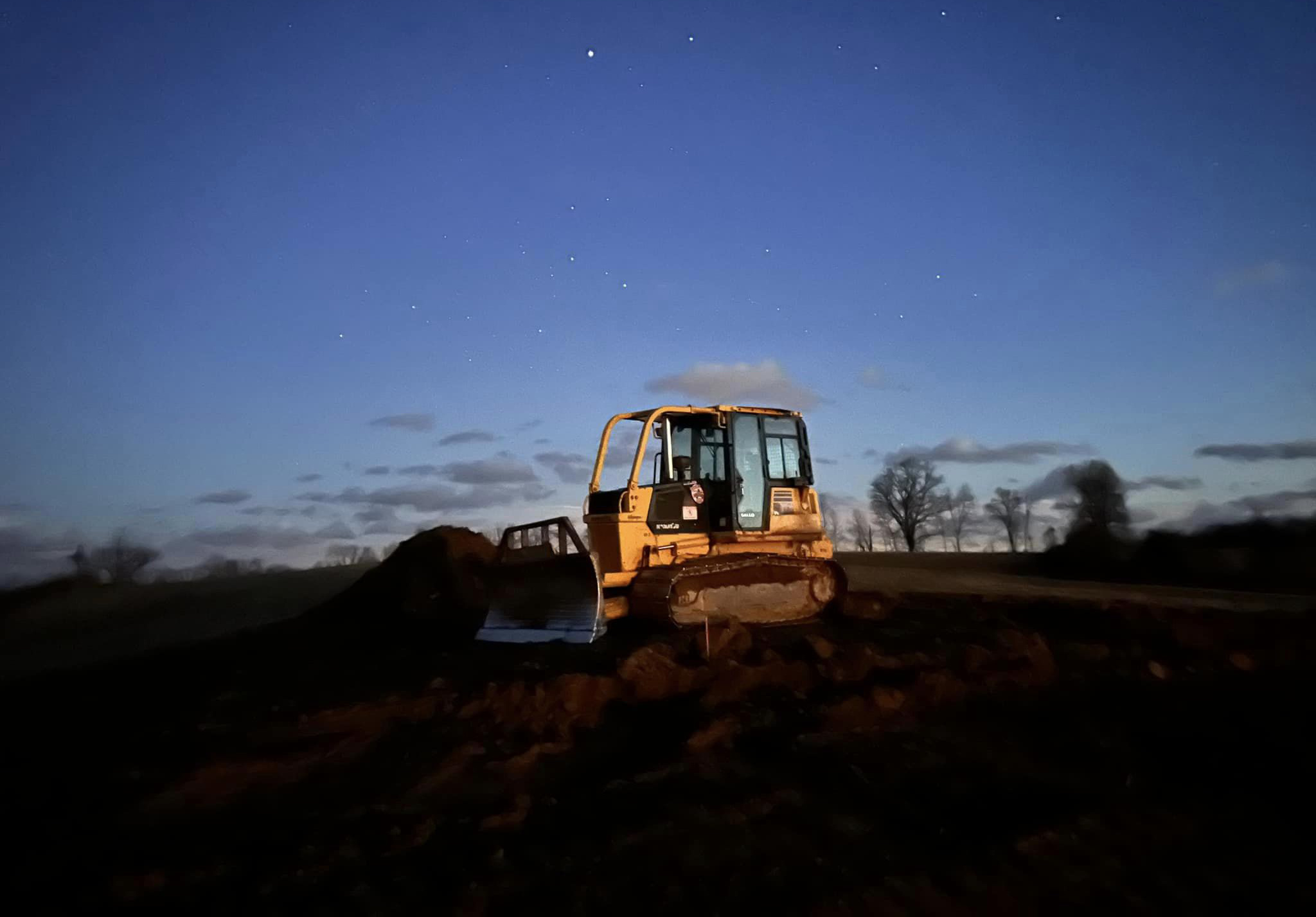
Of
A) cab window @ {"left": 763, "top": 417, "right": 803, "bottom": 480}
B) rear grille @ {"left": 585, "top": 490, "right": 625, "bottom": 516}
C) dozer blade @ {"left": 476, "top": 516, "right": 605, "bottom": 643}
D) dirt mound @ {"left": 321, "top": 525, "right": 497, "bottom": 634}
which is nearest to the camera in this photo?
dozer blade @ {"left": 476, "top": 516, "right": 605, "bottom": 643}

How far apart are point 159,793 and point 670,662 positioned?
179 inches

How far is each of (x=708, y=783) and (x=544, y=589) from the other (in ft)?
20.4

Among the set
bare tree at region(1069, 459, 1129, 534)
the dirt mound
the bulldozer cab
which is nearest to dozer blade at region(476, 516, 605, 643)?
the bulldozer cab

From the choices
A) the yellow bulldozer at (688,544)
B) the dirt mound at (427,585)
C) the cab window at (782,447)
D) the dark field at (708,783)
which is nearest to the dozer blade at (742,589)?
the yellow bulldozer at (688,544)

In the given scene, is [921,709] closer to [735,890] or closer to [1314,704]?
[1314,704]

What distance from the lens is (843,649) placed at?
31.2 ft

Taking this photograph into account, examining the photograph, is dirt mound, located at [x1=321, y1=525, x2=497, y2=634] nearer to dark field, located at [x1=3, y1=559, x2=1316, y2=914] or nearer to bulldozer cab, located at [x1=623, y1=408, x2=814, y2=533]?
bulldozer cab, located at [x1=623, y1=408, x2=814, y2=533]

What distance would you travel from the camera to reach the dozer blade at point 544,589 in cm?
1084

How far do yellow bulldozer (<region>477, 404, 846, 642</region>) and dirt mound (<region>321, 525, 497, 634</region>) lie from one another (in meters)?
4.34

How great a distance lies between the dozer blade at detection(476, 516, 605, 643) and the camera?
10.8m

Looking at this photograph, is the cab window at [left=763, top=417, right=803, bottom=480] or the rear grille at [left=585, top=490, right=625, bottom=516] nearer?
the rear grille at [left=585, top=490, right=625, bottom=516]

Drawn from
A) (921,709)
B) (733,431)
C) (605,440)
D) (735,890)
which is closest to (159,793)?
(735,890)

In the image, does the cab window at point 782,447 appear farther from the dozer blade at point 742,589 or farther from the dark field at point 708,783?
the dark field at point 708,783

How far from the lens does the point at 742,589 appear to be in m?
11.9
